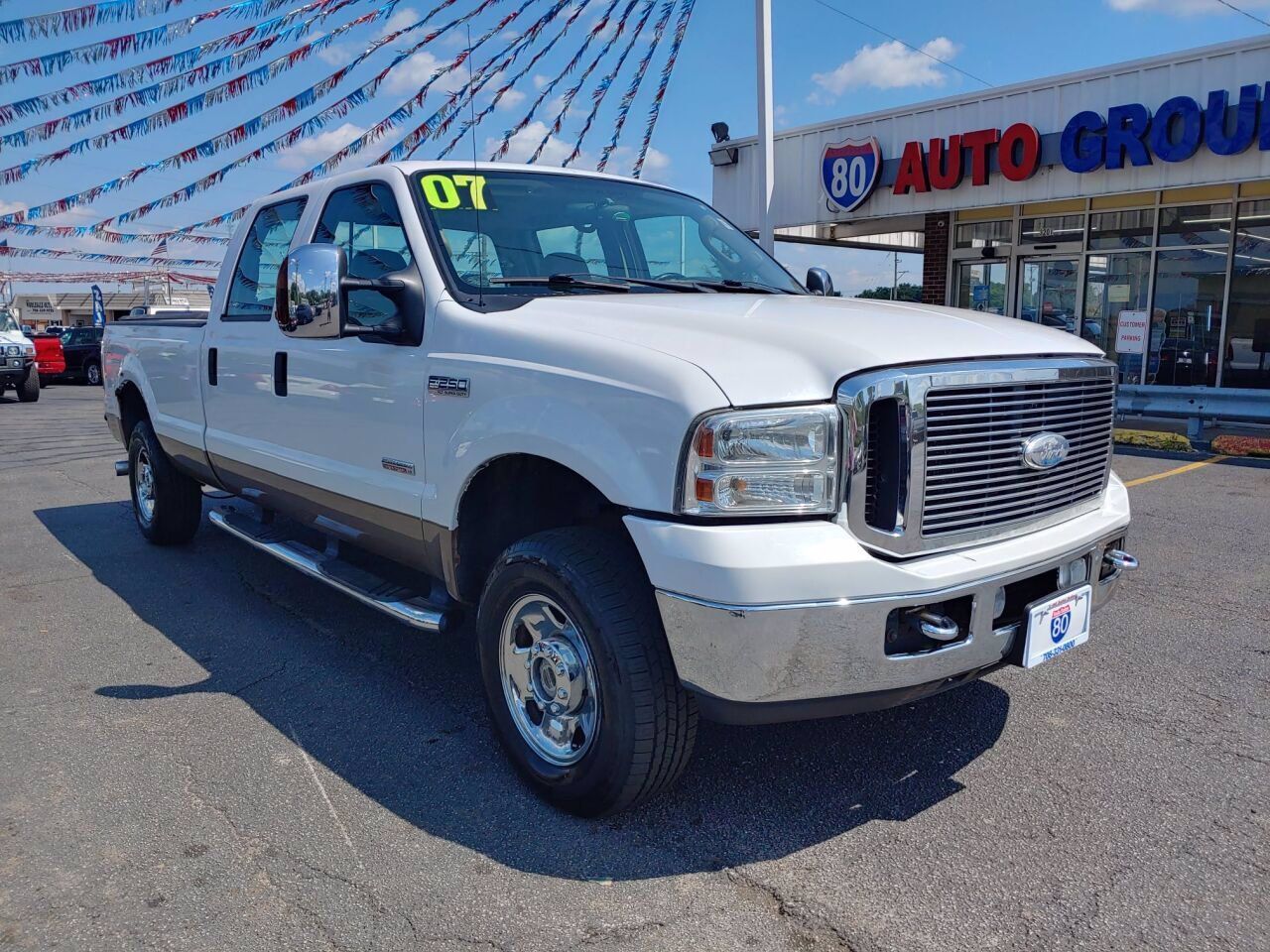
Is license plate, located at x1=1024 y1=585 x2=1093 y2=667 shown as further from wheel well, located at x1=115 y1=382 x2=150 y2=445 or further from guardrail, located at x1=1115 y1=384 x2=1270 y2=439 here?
guardrail, located at x1=1115 y1=384 x2=1270 y2=439

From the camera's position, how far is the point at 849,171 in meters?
15.5

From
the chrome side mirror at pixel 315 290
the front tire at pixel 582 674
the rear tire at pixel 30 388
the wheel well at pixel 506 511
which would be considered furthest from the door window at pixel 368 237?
the rear tire at pixel 30 388

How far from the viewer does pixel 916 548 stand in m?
2.63

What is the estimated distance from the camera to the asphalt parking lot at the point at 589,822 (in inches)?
95.7

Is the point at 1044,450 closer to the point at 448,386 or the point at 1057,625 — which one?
the point at 1057,625

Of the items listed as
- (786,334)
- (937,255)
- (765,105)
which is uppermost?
(765,105)

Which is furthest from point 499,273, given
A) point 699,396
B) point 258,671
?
point 258,671

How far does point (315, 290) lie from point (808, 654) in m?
2.06

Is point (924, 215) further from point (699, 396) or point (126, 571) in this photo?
point (699, 396)

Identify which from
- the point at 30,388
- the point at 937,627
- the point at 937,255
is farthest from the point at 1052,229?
the point at 30,388

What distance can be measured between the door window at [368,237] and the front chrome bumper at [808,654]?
172 cm

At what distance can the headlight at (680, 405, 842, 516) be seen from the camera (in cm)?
248

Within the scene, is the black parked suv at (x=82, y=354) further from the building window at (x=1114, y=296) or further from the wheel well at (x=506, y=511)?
the wheel well at (x=506, y=511)

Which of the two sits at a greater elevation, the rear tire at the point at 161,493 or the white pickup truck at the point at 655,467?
the white pickup truck at the point at 655,467
